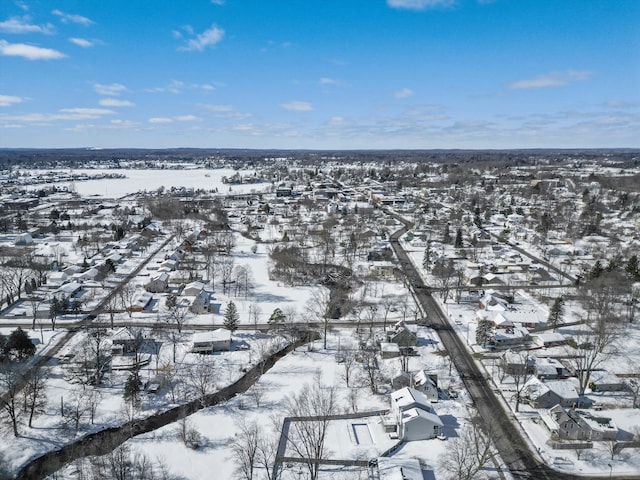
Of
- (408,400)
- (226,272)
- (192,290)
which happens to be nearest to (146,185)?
(226,272)

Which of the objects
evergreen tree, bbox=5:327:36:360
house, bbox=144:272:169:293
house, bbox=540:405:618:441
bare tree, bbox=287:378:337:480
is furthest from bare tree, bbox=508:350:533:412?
house, bbox=144:272:169:293

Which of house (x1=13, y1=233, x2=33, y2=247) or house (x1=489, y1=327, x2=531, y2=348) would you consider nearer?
house (x1=489, y1=327, x2=531, y2=348)

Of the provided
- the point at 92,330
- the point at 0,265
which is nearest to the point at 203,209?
the point at 0,265

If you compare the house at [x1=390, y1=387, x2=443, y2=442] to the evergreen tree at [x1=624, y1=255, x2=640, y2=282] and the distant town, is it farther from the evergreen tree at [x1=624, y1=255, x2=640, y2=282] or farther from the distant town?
the evergreen tree at [x1=624, y1=255, x2=640, y2=282]

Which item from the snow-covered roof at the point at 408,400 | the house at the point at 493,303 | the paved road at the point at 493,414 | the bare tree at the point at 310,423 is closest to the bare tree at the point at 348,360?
the bare tree at the point at 310,423

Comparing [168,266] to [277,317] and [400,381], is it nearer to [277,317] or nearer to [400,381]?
[277,317]

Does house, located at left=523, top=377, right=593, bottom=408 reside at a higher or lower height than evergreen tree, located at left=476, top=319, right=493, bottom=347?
lower
